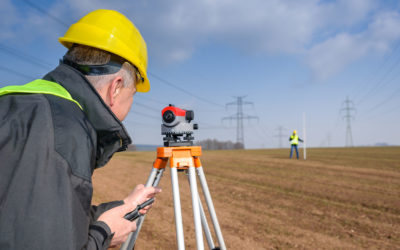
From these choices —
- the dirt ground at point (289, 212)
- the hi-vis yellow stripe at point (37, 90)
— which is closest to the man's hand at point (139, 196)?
the hi-vis yellow stripe at point (37, 90)

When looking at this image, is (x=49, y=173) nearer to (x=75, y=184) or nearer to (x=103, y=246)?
(x=75, y=184)

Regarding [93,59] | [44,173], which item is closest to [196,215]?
[93,59]

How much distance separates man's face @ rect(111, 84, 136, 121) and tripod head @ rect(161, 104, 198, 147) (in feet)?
2.97

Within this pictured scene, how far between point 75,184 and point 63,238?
15 cm

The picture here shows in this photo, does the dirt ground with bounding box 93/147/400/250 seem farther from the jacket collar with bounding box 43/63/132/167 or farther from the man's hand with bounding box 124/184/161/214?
the jacket collar with bounding box 43/63/132/167

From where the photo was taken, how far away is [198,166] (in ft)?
7.70

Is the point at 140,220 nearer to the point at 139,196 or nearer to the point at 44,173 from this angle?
the point at 139,196

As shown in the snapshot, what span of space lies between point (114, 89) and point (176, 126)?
114 cm

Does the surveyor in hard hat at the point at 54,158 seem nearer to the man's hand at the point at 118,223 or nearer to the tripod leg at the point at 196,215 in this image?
the man's hand at the point at 118,223

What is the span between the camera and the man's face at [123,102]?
1.26 m

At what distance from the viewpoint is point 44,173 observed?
693mm

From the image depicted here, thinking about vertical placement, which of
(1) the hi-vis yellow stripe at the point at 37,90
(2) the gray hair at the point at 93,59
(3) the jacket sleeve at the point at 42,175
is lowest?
(3) the jacket sleeve at the point at 42,175

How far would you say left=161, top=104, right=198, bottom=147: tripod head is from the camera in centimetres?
229

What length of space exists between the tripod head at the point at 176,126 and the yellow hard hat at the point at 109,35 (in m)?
0.87
